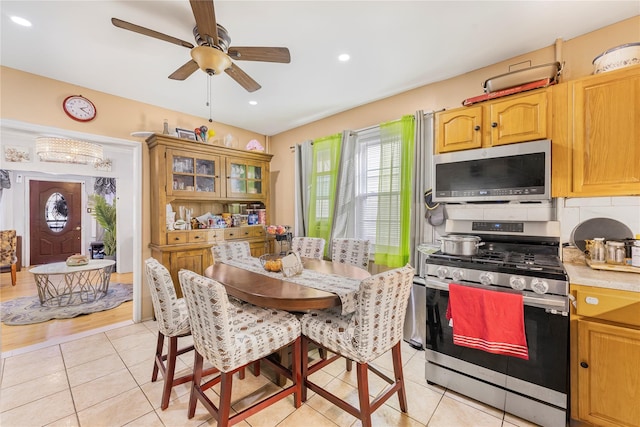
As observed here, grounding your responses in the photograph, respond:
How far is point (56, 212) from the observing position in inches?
258

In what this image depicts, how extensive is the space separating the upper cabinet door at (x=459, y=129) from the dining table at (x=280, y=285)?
1.32 meters

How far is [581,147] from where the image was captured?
5.92 feet

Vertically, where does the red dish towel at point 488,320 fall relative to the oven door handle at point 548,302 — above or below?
below

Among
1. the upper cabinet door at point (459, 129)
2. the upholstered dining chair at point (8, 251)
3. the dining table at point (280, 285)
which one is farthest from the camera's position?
the upholstered dining chair at point (8, 251)

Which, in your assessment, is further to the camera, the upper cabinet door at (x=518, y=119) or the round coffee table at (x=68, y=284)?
the round coffee table at (x=68, y=284)

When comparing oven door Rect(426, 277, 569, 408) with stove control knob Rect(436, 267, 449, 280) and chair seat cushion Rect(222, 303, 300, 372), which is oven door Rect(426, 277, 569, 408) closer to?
stove control knob Rect(436, 267, 449, 280)

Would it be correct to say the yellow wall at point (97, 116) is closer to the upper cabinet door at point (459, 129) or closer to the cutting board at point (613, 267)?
the upper cabinet door at point (459, 129)

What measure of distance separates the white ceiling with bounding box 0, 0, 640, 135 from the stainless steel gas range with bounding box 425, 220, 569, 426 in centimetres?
143

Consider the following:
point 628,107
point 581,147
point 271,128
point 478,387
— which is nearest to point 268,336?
point 478,387

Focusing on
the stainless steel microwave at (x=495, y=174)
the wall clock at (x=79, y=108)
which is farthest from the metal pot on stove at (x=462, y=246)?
the wall clock at (x=79, y=108)

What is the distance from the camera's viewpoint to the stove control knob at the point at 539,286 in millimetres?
1555

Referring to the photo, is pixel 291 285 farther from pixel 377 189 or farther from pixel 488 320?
pixel 377 189

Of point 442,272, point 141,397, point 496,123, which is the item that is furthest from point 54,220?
point 496,123

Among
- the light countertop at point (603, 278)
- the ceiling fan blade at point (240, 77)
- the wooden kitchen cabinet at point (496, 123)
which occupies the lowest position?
the light countertop at point (603, 278)
